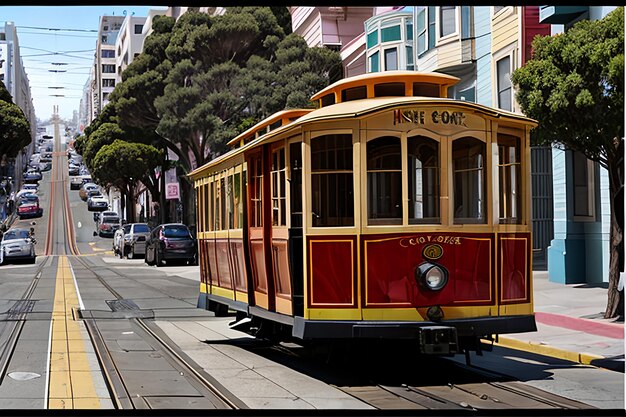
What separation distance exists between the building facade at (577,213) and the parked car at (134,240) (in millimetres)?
24420

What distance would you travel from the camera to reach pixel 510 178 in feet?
34.4

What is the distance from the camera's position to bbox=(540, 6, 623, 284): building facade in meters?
20.1

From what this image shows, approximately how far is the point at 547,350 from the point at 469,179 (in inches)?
135

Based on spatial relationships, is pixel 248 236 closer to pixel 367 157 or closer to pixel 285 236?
pixel 285 236

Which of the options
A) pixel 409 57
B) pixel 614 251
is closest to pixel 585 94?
pixel 614 251

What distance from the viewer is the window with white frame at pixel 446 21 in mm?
27703

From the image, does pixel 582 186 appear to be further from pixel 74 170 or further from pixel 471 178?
pixel 74 170

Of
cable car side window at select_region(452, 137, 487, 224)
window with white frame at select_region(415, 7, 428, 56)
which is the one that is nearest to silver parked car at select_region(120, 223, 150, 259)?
window with white frame at select_region(415, 7, 428, 56)

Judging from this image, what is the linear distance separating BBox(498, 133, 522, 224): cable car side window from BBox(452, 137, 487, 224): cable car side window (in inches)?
11.0

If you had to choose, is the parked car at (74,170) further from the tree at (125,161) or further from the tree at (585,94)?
the tree at (585,94)

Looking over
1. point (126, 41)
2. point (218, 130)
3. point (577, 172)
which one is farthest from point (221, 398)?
point (126, 41)

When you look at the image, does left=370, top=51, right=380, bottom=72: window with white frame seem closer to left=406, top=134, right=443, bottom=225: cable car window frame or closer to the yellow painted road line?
the yellow painted road line

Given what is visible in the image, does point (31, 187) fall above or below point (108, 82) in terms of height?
below

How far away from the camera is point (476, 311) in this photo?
9984 millimetres
